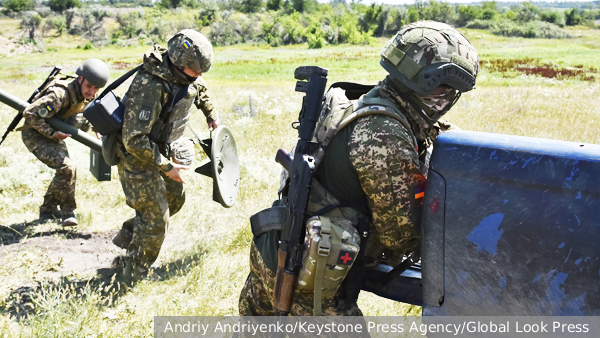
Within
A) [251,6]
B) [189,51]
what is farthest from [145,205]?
[251,6]

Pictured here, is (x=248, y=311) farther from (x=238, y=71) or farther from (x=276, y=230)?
(x=238, y=71)

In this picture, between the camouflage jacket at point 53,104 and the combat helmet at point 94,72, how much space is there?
0.86 ft

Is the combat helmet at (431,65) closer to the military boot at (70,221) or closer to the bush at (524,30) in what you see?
the military boot at (70,221)

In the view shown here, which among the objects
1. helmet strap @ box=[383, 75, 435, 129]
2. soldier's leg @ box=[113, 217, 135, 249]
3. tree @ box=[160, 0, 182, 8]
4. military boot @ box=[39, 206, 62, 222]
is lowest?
tree @ box=[160, 0, 182, 8]

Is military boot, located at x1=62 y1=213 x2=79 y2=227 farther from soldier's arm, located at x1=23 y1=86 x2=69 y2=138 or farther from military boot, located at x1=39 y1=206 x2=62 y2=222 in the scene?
soldier's arm, located at x1=23 y1=86 x2=69 y2=138

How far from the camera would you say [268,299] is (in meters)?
2.93

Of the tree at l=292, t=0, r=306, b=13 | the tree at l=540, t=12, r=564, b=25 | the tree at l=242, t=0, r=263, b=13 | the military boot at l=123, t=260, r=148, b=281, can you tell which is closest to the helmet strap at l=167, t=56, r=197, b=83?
the military boot at l=123, t=260, r=148, b=281

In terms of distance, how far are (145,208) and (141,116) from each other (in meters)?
0.93

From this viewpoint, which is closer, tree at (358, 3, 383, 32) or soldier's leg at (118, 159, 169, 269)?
soldier's leg at (118, 159, 169, 269)

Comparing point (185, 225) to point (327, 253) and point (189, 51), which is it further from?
point (327, 253)

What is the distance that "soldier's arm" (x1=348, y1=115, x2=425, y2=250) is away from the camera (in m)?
2.24

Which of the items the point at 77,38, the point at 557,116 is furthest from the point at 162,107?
the point at 77,38

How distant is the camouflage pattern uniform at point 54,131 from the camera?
18.5ft

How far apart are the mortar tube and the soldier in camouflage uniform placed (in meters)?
3.62
